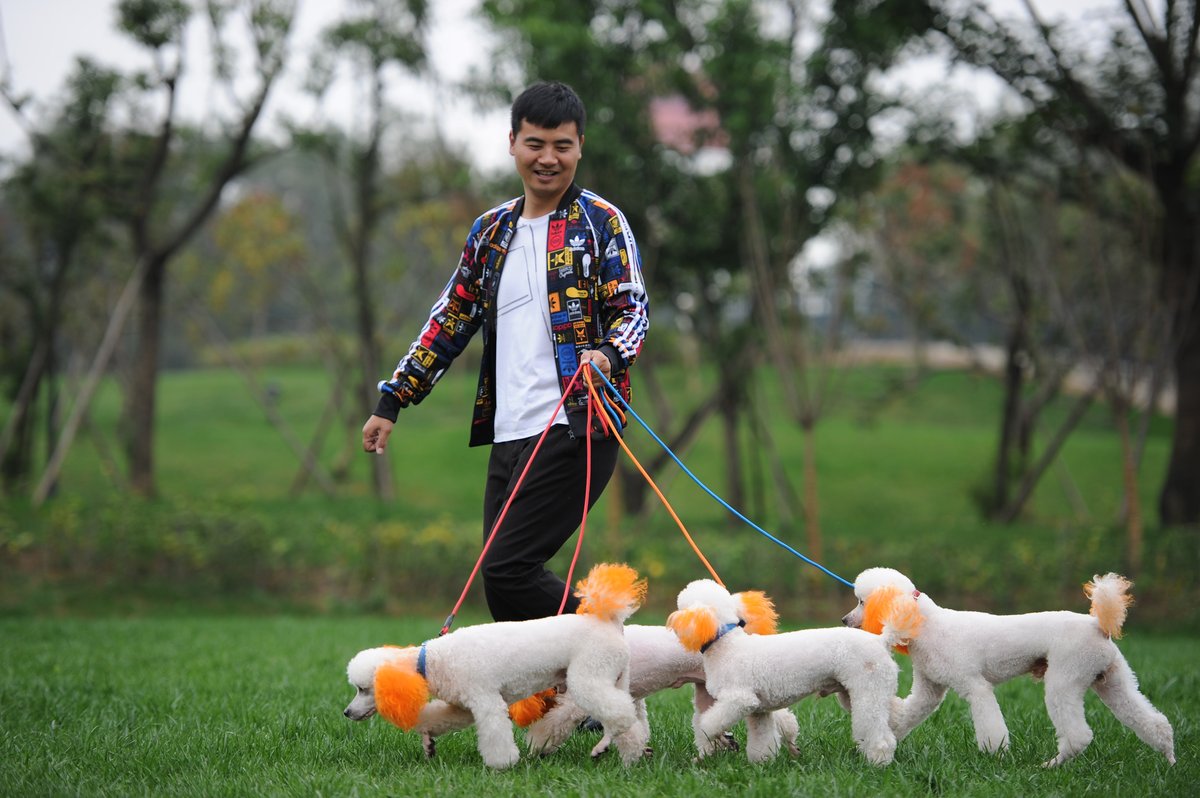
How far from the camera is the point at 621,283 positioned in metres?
4.07

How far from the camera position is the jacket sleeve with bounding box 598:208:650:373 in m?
4.06

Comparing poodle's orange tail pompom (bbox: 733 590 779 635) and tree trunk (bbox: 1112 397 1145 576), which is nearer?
poodle's orange tail pompom (bbox: 733 590 779 635)

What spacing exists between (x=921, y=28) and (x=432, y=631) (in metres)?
7.67

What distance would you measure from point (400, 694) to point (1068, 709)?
85.3 inches

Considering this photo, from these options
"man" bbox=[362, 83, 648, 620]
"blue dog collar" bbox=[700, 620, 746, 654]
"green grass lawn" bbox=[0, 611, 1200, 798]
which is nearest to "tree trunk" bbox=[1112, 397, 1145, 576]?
"green grass lawn" bbox=[0, 611, 1200, 798]

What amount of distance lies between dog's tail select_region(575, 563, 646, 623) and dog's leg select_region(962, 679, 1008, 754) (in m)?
1.20

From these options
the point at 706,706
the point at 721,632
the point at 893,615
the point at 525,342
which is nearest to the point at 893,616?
the point at 893,615

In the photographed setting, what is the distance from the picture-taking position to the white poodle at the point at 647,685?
12.7ft

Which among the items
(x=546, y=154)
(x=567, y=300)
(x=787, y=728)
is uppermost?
(x=546, y=154)

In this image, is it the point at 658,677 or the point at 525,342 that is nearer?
the point at 658,677

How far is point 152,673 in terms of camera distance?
6.04 metres

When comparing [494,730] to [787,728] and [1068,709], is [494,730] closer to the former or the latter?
[787,728]

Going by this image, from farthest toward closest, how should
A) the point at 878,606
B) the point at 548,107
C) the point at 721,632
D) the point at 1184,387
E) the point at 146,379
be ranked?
1. the point at 146,379
2. the point at 1184,387
3. the point at 548,107
4. the point at 878,606
5. the point at 721,632

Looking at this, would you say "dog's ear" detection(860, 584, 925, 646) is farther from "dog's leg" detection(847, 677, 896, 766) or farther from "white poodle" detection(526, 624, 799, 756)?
"white poodle" detection(526, 624, 799, 756)
